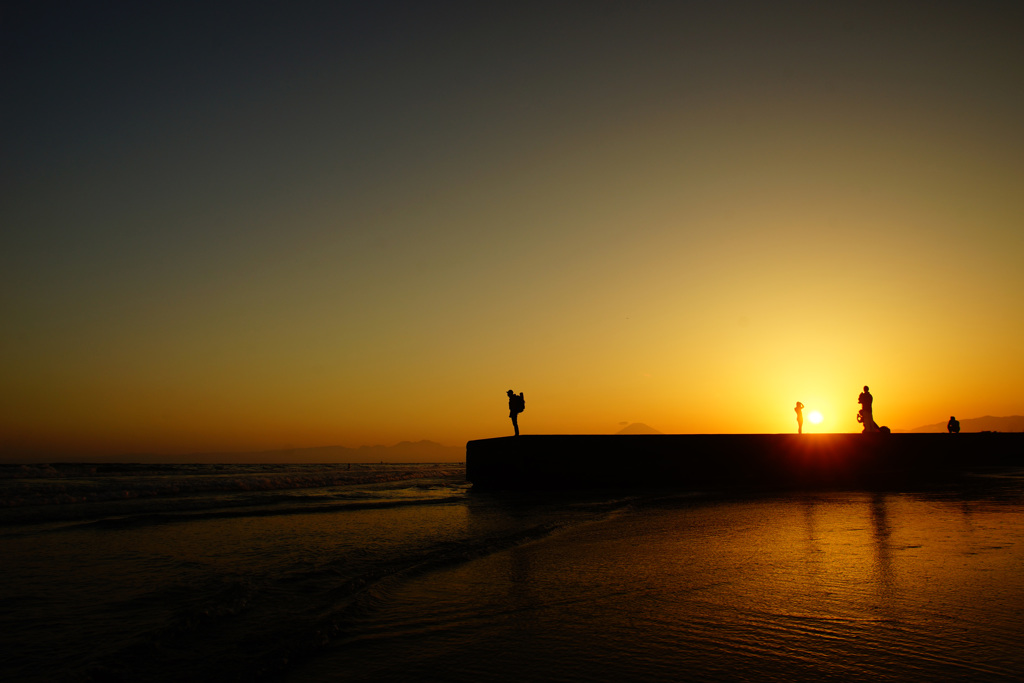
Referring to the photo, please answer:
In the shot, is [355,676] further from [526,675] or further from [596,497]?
[596,497]

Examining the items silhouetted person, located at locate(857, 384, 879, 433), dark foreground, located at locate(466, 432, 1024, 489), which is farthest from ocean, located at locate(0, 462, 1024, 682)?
silhouetted person, located at locate(857, 384, 879, 433)

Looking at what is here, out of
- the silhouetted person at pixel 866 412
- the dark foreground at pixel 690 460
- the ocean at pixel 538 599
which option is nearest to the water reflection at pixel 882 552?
the ocean at pixel 538 599

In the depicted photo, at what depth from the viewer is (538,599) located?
523 centimetres

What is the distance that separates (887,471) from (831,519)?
12886 mm

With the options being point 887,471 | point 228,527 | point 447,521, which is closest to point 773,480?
point 887,471

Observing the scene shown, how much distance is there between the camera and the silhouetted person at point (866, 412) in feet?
71.3

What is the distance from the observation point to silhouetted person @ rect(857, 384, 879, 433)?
21.7m

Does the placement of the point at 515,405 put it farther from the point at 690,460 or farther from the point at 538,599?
the point at 538,599

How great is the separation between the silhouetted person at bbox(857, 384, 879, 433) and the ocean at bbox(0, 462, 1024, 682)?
11.7 meters

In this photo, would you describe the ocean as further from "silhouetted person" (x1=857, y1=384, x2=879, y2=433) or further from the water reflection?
"silhouetted person" (x1=857, y1=384, x2=879, y2=433)

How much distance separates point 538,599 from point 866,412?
2088cm

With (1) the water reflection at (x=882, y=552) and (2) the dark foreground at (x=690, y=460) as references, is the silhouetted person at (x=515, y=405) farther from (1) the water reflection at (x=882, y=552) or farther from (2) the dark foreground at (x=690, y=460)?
(1) the water reflection at (x=882, y=552)

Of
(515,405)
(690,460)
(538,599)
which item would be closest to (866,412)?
(690,460)

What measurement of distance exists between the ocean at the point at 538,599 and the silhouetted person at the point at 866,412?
11.7 meters
